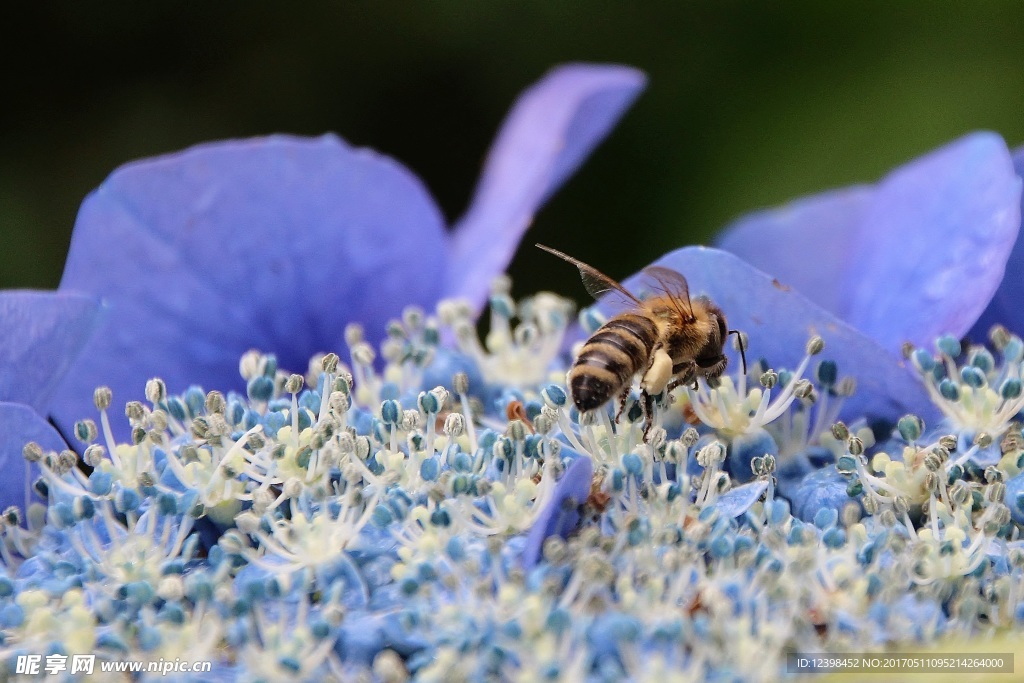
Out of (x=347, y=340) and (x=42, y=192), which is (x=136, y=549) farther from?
(x=42, y=192)

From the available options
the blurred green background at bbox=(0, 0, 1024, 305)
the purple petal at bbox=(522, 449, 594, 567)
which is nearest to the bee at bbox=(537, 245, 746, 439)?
the purple petal at bbox=(522, 449, 594, 567)

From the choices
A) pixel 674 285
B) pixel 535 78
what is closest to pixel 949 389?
pixel 674 285

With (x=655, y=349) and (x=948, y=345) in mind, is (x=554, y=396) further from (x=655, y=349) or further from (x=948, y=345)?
(x=948, y=345)

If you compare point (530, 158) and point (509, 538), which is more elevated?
point (530, 158)

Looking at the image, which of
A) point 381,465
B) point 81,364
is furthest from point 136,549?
point 81,364

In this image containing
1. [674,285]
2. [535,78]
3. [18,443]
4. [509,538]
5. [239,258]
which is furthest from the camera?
[535,78]

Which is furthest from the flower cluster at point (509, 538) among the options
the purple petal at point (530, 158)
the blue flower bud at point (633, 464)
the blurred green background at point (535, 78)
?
the blurred green background at point (535, 78)
